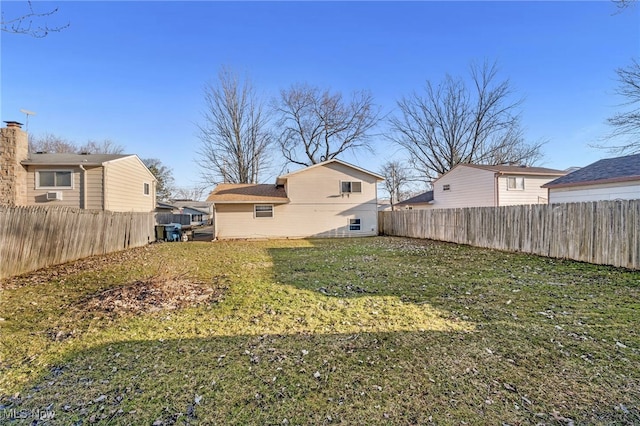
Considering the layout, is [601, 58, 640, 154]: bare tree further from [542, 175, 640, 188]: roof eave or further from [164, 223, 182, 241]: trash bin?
[164, 223, 182, 241]: trash bin

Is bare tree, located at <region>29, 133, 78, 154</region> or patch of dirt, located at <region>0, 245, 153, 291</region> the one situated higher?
bare tree, located at <region>29, 133, 78, 154</region>

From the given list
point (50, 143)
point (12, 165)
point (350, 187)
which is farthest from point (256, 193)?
point (50, 143)

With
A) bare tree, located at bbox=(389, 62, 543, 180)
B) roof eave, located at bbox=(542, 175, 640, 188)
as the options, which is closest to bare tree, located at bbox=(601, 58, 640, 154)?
roof eave, located at bbox=(542, 175, 640, 188)

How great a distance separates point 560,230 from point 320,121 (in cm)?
2426

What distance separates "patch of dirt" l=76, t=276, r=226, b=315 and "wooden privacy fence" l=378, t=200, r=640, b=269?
387 inches

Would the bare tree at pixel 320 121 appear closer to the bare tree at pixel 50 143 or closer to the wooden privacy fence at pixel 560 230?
the wooden privacy fence at pixel 560 230

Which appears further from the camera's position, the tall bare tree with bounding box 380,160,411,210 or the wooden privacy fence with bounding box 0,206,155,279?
the tall bare tree with bounding box 380,160,411,210

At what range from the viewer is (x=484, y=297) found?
5.47 meters

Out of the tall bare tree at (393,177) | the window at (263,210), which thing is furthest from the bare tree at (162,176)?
the tall bare tree at (393,177)

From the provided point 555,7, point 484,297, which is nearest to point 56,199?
point 484,297

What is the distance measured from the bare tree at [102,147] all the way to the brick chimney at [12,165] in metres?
26.1

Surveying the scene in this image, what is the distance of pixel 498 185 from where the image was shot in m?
18.3

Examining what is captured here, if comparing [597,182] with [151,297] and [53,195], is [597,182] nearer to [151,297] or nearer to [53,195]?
[151,297]

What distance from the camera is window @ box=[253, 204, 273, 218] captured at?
59.8ft
